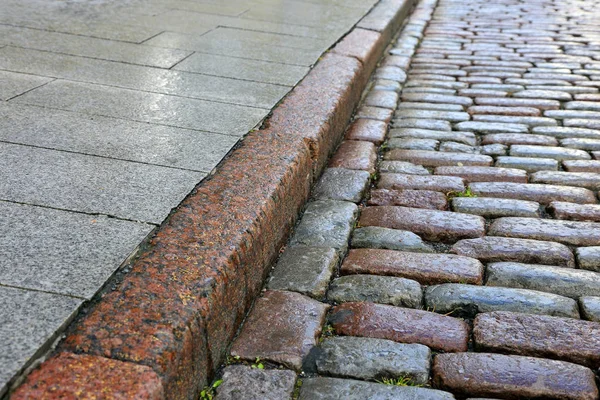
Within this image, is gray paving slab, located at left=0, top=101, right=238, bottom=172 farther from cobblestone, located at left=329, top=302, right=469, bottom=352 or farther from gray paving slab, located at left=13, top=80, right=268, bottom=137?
cobblestone, located at left=329, top=302, right=469, bottom=352

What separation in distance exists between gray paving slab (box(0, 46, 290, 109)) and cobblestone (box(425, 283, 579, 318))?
4.46 ft

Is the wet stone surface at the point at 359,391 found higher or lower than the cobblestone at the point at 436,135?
higher

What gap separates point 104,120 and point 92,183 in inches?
28.7

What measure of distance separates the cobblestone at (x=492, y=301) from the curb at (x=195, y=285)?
547 mm

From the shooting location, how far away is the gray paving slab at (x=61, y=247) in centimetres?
163

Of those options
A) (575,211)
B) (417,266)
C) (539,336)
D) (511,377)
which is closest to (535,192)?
(575,211)

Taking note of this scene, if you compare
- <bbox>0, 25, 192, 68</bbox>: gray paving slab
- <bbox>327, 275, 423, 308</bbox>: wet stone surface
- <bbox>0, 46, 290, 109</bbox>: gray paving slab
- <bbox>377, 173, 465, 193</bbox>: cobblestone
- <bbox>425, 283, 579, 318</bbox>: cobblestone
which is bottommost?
<bbox>377, 173, 465, 193</bbox>: cobblestone

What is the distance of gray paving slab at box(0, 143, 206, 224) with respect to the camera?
6.73 ft

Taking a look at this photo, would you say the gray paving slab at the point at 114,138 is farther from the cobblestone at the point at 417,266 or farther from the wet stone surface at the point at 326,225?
the cobblestone at the point at 417,266

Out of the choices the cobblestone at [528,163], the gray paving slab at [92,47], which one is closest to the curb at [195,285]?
the cobblestone at [528,163]

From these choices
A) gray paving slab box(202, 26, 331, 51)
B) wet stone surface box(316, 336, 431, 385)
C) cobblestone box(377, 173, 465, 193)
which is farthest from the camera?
gray paving slab box(202, 26, 331, 51)

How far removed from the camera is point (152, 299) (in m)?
1.64

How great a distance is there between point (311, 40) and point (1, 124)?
2.61 metres

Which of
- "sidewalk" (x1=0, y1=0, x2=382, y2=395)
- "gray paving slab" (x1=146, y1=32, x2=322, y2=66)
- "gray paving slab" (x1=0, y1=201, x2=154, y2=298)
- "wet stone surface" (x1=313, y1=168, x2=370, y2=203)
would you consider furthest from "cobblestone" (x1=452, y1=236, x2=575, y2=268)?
"gray paving slab" (x1=146, y1=32, x2=322, y2=66)
